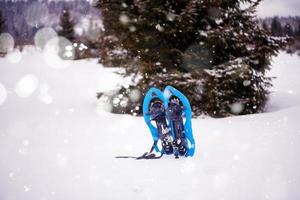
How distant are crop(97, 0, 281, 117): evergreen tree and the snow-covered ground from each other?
1295mm

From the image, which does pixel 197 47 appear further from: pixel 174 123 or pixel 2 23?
pixel 2 23

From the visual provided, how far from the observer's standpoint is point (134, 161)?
21.1ft

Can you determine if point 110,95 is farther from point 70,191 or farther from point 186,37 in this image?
point 70,191

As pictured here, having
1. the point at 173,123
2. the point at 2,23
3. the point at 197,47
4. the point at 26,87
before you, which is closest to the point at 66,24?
the point at 2,23

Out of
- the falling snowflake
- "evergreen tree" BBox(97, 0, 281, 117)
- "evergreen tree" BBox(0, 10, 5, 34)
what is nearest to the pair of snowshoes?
"evergreen tree" BBox(97, 0, 281, 117)

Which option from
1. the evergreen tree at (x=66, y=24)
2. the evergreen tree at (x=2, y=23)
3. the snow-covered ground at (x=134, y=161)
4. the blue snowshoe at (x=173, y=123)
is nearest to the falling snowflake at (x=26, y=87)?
the snow-covered ground at (x=134, y=161)

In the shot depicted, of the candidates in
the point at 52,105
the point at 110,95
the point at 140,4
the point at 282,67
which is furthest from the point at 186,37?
the point at 282,67

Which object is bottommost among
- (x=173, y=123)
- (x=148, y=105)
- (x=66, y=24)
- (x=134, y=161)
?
(x=134, y=161)

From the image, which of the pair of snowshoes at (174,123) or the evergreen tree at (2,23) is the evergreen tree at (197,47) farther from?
the evergreen tree at (2,23)

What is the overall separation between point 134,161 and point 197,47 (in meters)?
6.15

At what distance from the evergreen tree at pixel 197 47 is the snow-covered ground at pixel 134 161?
1.30 metres

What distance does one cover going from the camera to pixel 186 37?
11.2 metres

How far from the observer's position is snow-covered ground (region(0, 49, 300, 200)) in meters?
4.83

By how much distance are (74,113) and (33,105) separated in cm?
316
